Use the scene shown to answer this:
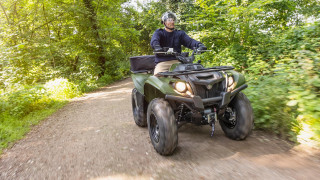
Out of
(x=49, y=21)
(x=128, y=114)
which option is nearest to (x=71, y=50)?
(x=49, y=21)

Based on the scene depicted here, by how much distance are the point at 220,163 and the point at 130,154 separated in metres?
1.27

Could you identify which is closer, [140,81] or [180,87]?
[180,87]

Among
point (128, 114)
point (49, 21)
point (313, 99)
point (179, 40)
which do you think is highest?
point (49, 21)

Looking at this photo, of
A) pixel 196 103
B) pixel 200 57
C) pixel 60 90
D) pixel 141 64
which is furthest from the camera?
pixel 60 90

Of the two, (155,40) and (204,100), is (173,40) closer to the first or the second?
(155,40)

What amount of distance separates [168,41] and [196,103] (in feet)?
6.20

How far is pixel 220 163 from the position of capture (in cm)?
224

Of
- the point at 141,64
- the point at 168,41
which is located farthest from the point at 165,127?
the point at 141,64

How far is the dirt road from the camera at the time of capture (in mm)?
2061

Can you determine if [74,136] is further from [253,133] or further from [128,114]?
[253,133]

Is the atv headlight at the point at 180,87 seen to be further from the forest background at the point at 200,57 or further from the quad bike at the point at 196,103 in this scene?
the forest background at the point at 200,57

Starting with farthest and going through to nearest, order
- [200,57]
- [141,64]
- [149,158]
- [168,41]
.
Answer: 1. [200,57]
2. [141,64]
3. [168,41]
4. [149,158]

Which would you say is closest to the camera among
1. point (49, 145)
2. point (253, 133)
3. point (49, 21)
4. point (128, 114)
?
point (253, 133)

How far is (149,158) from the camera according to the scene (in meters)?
2.59
